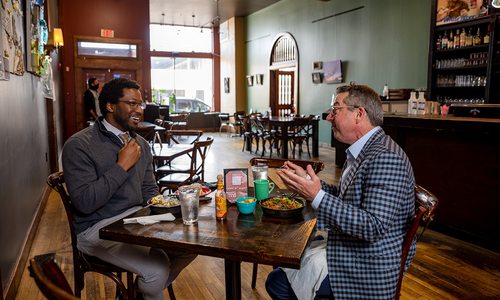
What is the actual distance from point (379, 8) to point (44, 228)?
24.9 ft

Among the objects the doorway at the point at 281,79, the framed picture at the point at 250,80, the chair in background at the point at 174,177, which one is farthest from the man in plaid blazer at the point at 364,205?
the framed picture at the point at 250,80

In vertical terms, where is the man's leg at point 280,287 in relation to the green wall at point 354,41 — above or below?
below

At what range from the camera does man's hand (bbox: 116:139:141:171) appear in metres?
1.98

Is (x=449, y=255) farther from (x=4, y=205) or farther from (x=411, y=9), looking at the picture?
(x=411, y=9)

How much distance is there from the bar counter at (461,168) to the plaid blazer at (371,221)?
2.26 m

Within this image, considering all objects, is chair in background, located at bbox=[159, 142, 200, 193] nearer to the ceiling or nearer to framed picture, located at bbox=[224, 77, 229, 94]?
the ceiling

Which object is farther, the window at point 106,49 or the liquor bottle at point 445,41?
the window at point 106,49

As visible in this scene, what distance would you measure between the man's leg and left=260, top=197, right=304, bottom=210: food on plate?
285 mm

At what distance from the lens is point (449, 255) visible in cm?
340

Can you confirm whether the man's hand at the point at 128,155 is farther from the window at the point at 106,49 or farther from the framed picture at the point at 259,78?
the framed picture at the point at 259,78

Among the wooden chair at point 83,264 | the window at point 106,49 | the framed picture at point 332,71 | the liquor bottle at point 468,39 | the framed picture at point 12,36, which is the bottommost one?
the wooden chair at point 83,264

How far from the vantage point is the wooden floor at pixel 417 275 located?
108 inches

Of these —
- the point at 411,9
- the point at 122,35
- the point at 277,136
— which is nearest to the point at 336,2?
the point at 411,9

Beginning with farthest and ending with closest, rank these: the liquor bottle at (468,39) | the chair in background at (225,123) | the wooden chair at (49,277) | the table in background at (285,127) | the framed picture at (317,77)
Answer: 1. the chair in background at (225,123)
2. the framed picture at (317,77)
3. the table in background at (285,127)
4. the liquor bottle at (468,39)
5. the wooden chair at (49,277)
